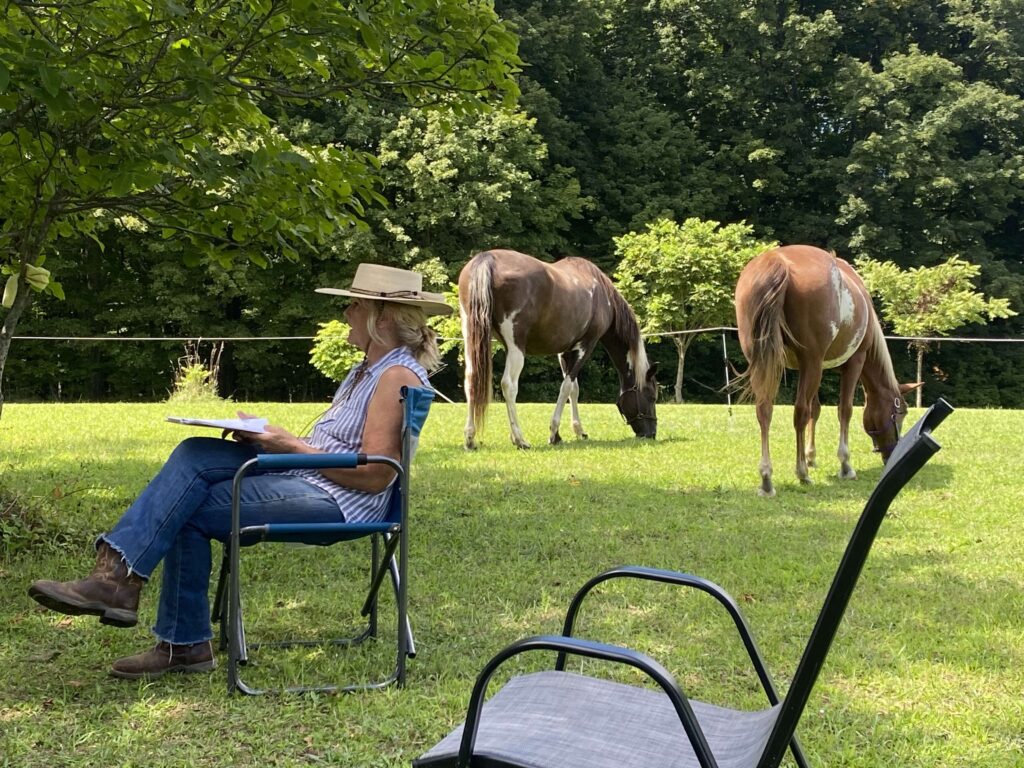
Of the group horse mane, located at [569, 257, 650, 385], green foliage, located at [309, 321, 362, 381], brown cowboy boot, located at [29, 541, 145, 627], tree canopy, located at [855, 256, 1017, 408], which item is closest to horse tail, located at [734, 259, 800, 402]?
horse mane, located at [569, 257, 650, 385]

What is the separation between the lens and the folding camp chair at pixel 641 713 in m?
1.47

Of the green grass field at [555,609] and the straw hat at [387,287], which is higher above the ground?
the straw hat at [387,287]

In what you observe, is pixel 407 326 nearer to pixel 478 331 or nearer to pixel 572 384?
pixel 478 331

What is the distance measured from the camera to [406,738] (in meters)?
2.68

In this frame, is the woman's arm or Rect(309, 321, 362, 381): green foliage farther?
Rect(309, 321, 362, 381): green foliage

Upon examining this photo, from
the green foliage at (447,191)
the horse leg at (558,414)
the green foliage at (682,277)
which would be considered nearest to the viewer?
the horse leg at (558,414)

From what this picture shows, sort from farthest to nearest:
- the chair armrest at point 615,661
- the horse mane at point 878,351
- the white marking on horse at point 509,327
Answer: the white marking on horse at point 509,327 < the horse mane at point 878,351 < the chair armrest at point 615,661

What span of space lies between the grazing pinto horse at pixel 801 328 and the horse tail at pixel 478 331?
256 centimetres

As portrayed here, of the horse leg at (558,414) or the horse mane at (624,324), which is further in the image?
the horse mane at (624,324)

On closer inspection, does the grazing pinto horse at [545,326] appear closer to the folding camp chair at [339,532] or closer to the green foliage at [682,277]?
the folding camp chair at [339,532]

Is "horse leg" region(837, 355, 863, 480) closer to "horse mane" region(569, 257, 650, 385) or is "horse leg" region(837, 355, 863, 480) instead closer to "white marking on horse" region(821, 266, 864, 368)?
"white marking on horse" region(821, 266, 864, 368)

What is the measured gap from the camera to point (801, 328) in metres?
6.77

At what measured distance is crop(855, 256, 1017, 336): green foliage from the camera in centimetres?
2248

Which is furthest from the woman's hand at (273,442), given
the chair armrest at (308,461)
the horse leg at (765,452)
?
the horse leg at (765,452)
